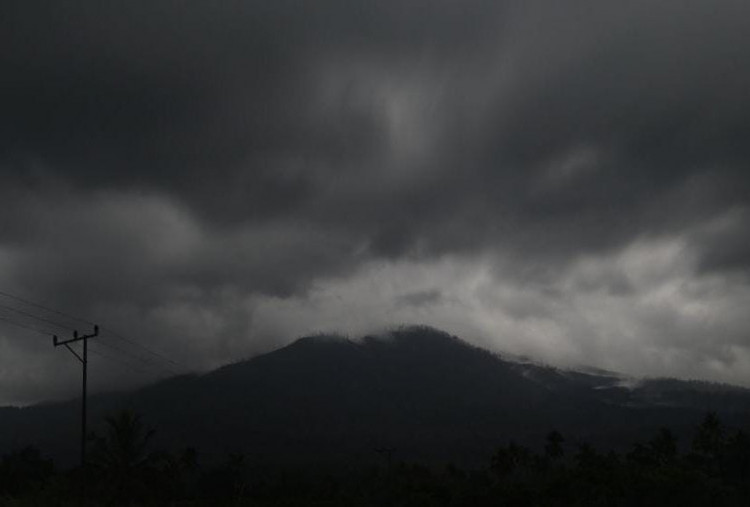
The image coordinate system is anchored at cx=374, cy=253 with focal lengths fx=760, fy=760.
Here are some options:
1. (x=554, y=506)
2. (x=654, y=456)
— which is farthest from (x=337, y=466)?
(x=554, y=506)

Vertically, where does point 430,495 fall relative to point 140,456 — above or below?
below

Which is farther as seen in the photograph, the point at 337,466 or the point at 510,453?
the point at 337,466

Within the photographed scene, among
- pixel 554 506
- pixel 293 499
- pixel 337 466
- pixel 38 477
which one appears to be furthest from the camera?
pixel 337 466

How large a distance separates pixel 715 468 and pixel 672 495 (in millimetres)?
40595

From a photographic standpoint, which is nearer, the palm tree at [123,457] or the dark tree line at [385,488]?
the dark tree line at [385,488]

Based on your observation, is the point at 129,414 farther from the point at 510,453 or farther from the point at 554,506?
the point at 510,453

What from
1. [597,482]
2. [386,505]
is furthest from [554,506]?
[386,505]

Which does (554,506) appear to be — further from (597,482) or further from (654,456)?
(654,456)

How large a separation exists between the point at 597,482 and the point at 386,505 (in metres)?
13.8

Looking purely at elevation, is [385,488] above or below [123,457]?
below

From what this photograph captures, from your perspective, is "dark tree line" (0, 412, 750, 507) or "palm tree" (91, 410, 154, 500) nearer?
"dark tree line" (0, 412, 750, 507)

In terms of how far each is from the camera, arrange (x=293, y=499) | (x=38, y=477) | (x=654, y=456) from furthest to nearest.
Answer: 1. (x=654, y=456)
2. (x=38, y=477)
3. (x=293, y=499)

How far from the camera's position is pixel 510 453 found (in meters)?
88.5

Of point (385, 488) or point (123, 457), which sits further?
point (123, 457)
